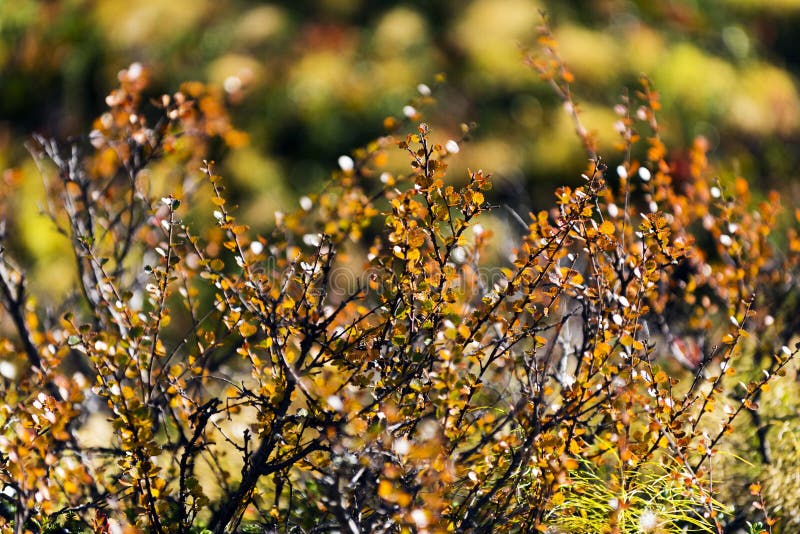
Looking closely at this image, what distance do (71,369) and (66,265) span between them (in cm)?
215

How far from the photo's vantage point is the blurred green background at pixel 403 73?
8.31 meters

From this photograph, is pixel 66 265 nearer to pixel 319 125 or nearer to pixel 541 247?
pixel 319 125

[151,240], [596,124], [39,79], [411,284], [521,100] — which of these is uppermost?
[39,79]

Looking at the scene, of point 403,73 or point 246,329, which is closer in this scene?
point 246,329

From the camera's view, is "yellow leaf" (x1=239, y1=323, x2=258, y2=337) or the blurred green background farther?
the blurred green background

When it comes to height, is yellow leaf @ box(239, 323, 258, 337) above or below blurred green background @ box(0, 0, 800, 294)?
below

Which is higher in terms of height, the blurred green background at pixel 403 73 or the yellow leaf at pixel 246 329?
the blurred green background at pixel 403 73

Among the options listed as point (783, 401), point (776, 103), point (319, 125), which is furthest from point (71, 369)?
point (776, 103)

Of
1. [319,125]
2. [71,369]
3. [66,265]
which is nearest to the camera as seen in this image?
[71,369]

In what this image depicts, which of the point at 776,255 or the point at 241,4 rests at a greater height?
the point at 241,4

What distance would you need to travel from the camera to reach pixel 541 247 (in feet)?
8.00

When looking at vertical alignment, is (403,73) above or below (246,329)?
above

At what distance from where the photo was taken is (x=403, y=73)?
8.72 metres

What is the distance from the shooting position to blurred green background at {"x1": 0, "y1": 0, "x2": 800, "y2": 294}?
831 cm
